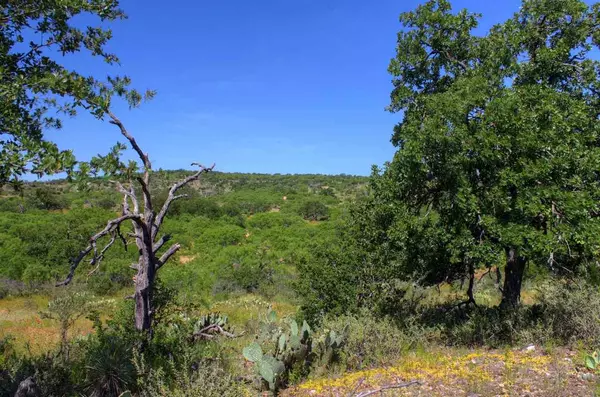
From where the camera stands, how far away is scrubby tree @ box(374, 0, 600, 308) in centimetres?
652

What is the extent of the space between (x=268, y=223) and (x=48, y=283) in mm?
20153

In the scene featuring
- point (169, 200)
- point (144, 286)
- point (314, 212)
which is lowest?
point (144, 286)

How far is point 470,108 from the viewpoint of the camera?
7.11 metres

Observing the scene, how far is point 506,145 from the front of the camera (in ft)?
21.4

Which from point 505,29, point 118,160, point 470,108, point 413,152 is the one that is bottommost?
point 118,160

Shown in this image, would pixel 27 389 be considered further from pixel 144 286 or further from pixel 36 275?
pixel 36 275

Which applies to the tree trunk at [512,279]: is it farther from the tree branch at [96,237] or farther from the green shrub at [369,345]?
the tree branch at [96,237]

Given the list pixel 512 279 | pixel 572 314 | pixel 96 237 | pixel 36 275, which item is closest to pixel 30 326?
pixel 36 275

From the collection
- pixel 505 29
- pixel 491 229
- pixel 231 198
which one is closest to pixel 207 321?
pixel 491 229

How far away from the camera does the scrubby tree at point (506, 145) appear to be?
6.52 metres

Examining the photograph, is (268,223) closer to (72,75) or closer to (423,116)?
(423,116)

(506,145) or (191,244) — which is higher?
(506,145)

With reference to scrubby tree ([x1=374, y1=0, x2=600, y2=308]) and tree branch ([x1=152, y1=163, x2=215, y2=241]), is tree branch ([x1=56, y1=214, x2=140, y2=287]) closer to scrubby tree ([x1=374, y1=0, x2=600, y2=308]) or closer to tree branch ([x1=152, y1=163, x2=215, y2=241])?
tree branch ([x1=152, y1=163, x2=215, y2=241])

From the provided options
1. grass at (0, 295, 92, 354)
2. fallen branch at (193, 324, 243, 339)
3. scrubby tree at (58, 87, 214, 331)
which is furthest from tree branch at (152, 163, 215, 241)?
grass at (0, 295, 92, 354)
